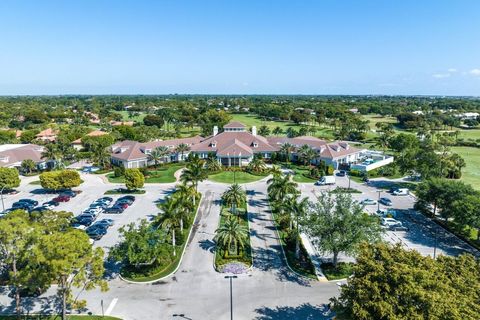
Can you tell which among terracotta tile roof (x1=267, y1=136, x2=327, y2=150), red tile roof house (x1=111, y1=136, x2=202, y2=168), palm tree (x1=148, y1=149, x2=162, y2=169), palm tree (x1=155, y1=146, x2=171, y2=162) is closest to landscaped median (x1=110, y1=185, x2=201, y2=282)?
palm tree (x1=148, y1=149, x2=162, y2=169)

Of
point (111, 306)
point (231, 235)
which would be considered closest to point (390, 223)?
point (231, 235)

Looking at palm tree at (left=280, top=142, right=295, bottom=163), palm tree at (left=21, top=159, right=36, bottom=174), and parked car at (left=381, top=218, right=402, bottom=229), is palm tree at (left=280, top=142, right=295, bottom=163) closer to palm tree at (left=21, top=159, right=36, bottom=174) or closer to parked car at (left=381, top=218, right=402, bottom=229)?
parked car at (left=381, top=218, right=402, bottom=229)

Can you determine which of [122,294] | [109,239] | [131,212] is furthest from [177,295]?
[131,212]

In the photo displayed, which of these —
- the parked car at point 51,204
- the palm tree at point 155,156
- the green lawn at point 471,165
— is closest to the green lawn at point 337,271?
the parked car at point 51,204

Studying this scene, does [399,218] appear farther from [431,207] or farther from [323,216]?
[323,216]

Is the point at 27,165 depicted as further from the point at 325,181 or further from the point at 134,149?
the point at 325,181

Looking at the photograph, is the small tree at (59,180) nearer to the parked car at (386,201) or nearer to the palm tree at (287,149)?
the palm tree at (287,149)
